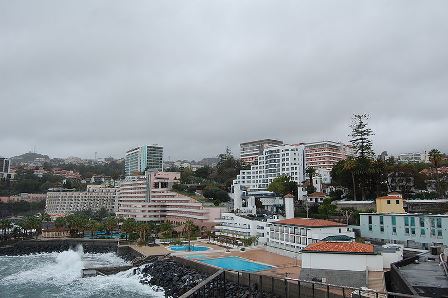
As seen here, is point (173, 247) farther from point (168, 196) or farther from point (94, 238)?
point (168, 196)

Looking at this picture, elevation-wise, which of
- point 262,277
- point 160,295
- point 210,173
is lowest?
point 160,295

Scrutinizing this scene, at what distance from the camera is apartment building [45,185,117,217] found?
11006 cm

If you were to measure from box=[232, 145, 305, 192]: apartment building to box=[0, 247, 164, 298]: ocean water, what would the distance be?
43.0 m

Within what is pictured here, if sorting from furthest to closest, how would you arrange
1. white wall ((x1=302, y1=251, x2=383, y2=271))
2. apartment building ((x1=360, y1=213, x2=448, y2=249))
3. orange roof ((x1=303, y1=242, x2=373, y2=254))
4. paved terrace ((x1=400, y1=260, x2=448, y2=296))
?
apartment building ((x1=360, y1=213, x2=448, y2=249)) < orange roof ((x1=303, y1=242, x2=373, y2=254)) < white wall ((x1=302, y1=251, x2=383, y2=271)) < paved terrace ((x1=400, y1=260, x2=448, y2=296))

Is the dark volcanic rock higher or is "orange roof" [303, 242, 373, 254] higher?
"orange roof" [303, 242, 373, 254]

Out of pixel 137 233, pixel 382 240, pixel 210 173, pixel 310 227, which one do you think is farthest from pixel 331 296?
pixel 210 173

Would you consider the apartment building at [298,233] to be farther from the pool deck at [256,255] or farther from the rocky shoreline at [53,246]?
the rocky shoreline at [53,246]

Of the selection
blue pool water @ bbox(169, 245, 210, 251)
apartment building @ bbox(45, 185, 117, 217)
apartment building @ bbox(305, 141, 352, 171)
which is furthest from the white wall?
apartment building @ bbox(45, 185, 117, 217)

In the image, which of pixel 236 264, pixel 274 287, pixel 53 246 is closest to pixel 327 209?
pixel 236 264

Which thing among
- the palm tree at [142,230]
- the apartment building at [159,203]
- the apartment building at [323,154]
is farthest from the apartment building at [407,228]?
the apartment building at [323,154]

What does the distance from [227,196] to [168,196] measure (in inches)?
462

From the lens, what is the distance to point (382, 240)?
3538cm

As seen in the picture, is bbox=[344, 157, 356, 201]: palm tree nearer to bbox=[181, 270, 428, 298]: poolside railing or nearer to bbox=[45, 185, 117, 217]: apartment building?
bbox=[181, 270, 428, 298]: poolside railing

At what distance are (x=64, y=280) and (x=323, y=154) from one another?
78093mm
